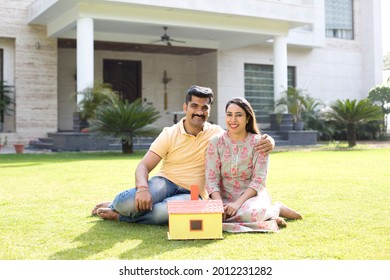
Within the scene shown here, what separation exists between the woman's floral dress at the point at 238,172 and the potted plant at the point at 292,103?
13.8 m

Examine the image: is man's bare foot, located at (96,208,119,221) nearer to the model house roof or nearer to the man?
the man

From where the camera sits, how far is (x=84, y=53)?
49.8 feet

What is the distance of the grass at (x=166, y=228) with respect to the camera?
3.46 meters

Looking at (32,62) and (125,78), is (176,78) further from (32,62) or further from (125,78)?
(32,62)

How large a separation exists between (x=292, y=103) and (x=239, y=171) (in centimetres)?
1393

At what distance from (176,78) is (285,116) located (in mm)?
6184

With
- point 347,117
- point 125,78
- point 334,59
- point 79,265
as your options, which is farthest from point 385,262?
point 334,59

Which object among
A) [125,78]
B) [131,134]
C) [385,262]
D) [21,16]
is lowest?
[385,262]

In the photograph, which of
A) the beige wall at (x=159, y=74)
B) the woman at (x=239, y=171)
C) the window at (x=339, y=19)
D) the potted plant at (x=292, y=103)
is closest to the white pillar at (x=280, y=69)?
the potted plant at (x=292, y=103)

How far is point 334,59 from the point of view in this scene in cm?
2477

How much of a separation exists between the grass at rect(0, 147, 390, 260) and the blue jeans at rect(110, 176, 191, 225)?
78 mm

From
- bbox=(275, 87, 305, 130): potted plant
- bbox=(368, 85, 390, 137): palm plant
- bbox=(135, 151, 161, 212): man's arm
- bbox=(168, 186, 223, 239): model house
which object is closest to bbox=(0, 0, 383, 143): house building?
bbox=(275, 87, 305, 130): potted plant

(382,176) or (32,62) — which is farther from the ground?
(32,62)

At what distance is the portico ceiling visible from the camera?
15.4 meters
